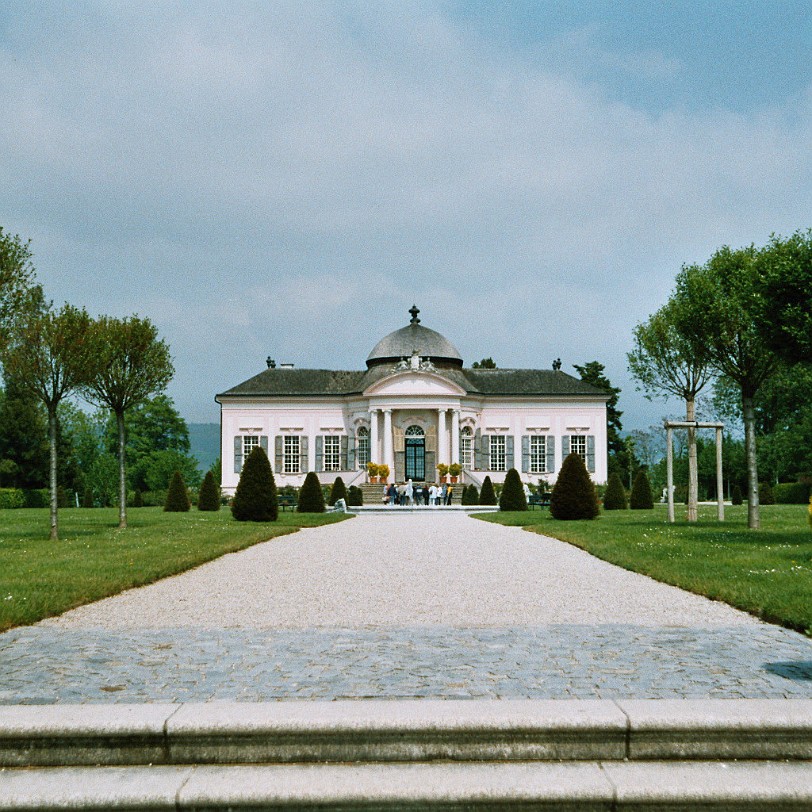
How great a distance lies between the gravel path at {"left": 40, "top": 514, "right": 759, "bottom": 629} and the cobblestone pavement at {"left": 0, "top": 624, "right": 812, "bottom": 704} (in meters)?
0.54

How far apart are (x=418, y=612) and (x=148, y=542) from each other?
1001 cm

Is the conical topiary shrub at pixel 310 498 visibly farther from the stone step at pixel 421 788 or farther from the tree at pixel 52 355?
the stone step at pixel 421 788

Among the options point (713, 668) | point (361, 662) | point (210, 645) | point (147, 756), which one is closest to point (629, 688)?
point (713, 668)

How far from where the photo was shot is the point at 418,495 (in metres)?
49.3

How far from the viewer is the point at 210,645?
6992mm

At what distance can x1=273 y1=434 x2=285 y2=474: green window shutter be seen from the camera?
56594mm

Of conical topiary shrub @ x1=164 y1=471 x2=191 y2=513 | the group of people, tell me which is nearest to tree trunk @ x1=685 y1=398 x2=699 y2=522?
conical topiary shrub @ x1=164 y1=471 x2=191 y2=513

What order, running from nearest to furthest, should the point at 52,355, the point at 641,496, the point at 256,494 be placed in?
the point at 52,355
the point at 256,494
the point at 641,496

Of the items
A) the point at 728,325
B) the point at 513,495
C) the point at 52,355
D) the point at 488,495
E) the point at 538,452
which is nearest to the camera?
the point at 52,355

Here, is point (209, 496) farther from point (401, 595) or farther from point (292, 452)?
point (401, 595)

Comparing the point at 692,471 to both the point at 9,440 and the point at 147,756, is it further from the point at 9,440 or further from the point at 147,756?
the point at 9,440

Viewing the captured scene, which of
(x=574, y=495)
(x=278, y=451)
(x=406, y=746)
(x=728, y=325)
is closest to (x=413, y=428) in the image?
(x=278, y=451)

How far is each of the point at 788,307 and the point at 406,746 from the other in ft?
45.1

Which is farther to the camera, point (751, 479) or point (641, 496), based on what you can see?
point (641, 496)
